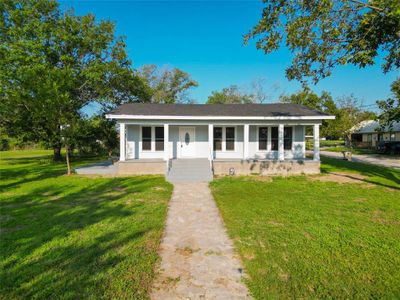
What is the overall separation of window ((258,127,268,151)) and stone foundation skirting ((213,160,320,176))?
223 cm

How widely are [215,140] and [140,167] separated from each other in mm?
4936

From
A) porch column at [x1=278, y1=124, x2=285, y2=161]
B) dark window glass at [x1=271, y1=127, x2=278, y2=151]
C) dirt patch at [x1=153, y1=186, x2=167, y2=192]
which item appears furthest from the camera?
dark window glass at [x1=271, y1=127, x2=278, y2=151]

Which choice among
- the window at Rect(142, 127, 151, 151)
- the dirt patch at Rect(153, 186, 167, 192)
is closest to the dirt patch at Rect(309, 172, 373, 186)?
the dirt patch at Rect(153, 186, 167, 192)

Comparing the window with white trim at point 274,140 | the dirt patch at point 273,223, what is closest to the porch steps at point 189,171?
the window with white trim at point 274,140

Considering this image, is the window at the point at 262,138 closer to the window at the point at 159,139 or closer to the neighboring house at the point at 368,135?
the window at the point at 159,139

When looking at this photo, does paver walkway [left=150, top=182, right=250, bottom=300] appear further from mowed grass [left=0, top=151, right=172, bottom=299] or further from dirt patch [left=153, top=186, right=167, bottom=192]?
dirt patch [left=153, top=186, right=167, bottom=192]

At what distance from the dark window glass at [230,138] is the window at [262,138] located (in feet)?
5.41

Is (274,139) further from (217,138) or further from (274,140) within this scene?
(217,138)

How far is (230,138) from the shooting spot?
14.1 m

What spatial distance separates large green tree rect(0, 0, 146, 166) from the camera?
14.2m

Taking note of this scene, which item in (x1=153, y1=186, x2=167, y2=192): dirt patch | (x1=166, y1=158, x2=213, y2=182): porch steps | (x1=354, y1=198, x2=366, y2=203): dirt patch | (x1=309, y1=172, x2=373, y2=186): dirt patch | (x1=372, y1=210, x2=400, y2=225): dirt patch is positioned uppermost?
(x1=166, y1=158, x2=213, y2=182): porch steps

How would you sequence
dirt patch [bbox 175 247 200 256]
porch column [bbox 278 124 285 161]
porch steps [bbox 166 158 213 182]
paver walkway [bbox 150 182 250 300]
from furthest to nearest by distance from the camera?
porch column [bbox 278 124 285 161] → porch steps [bbox 166 158 213 182] → dirt patch [bbox 175 247 200 256] → paver walkway [bbox 150 182 250 300]

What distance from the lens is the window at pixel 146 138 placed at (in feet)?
45.2

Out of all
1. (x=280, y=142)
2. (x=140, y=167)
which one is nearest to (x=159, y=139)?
(x=140, y=167)
